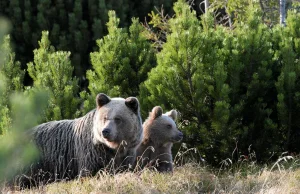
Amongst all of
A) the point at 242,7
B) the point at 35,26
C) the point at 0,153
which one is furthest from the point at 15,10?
the point at 0,153

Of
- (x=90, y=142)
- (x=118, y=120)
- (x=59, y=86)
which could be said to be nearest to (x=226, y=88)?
(x=118, y=120)

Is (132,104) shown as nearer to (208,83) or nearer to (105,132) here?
(105,132)

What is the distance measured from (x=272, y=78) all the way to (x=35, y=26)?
8.02m

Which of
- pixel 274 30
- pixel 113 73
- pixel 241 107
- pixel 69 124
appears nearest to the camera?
pixel 69 124

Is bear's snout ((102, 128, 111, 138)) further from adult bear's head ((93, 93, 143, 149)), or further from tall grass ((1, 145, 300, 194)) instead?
tall grass ((1, 145, 300, 194))

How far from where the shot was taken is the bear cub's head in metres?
8.91

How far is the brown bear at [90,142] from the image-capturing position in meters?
8.16

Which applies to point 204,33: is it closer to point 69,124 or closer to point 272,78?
point 272,78

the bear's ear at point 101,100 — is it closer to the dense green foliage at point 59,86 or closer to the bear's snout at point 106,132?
Answer: the bear's snout at point 106,132

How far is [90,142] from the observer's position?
841 centimetres

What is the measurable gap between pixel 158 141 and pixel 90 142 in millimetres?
1001

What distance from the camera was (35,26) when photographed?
16922 mm

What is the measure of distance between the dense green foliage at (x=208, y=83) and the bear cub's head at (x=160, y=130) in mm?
964

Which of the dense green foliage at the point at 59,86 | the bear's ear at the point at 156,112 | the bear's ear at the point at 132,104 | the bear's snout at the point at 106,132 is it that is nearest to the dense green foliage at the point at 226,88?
the bear's ear at the point at 156,112
